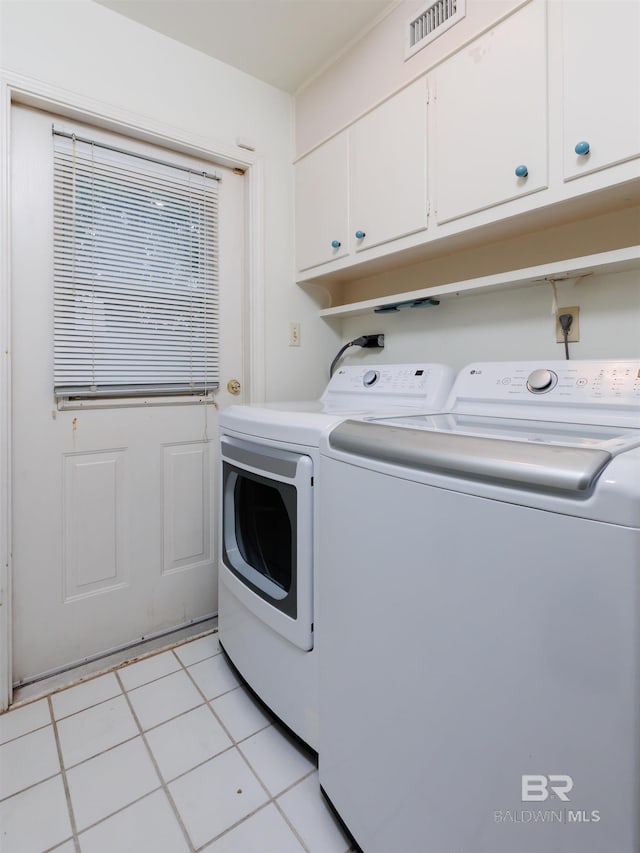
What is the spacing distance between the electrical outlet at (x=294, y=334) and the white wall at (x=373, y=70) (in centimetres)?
80

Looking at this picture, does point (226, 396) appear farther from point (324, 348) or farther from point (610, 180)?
point (610, 180)

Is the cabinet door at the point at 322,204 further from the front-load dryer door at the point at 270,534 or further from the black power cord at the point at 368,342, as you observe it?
the front-load dryer door at the point at 270,534

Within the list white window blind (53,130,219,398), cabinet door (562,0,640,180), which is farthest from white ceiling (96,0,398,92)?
cabinet door (562,0,640,180)

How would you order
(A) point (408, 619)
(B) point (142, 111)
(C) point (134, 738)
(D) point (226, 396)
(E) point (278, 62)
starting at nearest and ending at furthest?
1. (A) point (408, 619)
2. (C) point (134, 738)
3. (B) point (142, 111)
4. (E) point (278, 62)
5. (D) point (226, 396)

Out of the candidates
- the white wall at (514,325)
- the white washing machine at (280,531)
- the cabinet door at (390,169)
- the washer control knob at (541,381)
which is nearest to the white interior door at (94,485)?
the white washing machine at (280,531)

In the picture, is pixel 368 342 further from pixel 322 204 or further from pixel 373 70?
pixel 373 70

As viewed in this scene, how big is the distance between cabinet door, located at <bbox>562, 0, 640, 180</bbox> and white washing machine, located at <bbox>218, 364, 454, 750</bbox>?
2.34 feet

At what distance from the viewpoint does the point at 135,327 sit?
169 cm

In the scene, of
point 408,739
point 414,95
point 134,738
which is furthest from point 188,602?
point 414,95

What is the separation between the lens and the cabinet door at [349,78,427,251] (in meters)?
1.43

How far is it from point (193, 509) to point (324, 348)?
3.32 feet

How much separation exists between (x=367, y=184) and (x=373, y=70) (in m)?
0.43

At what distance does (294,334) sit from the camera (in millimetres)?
2057

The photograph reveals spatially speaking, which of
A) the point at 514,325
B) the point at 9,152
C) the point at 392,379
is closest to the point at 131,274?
the point at 9,152
